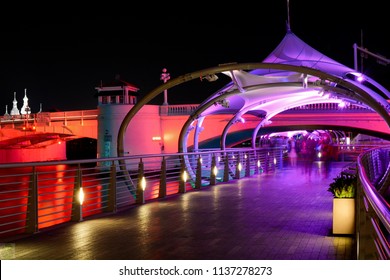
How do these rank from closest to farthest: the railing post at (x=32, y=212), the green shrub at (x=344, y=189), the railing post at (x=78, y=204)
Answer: the green shrub at (x=344, y=189) → the railing post at (x=32, y=212) → the railing post at (x=78, y=204)

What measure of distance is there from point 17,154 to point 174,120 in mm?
29634

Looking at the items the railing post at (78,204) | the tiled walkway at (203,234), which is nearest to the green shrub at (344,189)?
the tiled walkway at (203,234)

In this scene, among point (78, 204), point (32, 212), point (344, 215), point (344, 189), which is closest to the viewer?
point (344, 189)

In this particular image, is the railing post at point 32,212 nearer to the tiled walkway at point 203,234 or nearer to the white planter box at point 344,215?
the tiled walkway at point 203,234

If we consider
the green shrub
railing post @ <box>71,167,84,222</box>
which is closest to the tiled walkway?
railing post @ <box>71,167,84,222</box>

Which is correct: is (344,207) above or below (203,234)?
above

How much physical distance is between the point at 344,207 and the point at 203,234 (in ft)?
6.87

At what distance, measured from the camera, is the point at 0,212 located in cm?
2398

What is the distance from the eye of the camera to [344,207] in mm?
7684

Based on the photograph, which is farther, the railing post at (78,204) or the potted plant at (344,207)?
the railing post at (78,204)

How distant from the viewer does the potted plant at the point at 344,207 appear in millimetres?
7645

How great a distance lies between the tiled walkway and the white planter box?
191 mm

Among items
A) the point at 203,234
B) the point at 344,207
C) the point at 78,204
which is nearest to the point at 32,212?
the point at 78,204

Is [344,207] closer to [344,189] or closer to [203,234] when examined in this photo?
[344,189]
